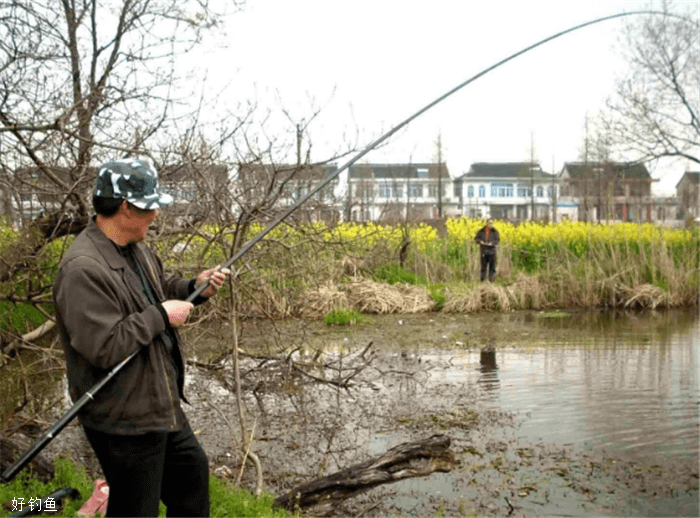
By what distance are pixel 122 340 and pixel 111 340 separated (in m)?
0.04

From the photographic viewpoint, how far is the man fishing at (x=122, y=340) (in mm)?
2875

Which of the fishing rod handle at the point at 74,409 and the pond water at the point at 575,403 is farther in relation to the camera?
A: the pond water at the point at 575,403

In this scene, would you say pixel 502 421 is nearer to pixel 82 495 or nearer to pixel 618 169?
pixel 82 495

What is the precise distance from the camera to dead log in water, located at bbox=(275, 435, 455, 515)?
4.82 metres

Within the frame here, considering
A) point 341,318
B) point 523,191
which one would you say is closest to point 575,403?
point 341,318

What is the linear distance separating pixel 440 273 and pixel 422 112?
1433 cm

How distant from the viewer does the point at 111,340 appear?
9.41 feet

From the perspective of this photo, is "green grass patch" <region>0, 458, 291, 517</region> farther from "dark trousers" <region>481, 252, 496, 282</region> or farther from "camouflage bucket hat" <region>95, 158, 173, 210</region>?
"dark trousers" <region>481, 252, 496, 282</region>

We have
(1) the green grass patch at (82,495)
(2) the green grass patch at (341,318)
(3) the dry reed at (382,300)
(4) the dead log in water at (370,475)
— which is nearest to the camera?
(1) the green grass patch at (82,495)

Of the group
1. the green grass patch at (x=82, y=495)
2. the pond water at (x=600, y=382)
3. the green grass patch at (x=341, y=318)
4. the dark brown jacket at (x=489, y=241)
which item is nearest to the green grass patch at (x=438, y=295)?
the dark brown jacket at (x=489, y=241)

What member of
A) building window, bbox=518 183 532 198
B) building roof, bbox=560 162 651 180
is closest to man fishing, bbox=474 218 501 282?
building roof, bbox=560 162 651 180

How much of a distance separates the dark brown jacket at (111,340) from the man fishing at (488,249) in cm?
1568

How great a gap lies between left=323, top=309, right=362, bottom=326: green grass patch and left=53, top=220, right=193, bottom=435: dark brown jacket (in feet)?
36.0

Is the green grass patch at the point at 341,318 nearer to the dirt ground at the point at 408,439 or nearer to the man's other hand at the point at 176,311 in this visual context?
the dirt ground at the point at 408,439
